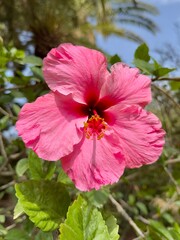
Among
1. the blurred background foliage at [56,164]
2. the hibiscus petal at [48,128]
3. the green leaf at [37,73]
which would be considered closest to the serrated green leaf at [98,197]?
the blurred background foliage at [56,164]

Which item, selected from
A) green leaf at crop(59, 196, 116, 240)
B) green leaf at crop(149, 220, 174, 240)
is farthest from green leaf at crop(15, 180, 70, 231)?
green leaf at crop(149, 220, 174, 240)

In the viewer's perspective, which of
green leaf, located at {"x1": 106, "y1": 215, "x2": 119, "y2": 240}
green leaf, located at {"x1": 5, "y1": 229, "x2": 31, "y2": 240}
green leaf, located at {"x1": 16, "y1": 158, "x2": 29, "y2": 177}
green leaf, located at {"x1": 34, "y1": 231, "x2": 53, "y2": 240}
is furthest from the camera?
green leaf, located at {"x1": 16, "y1": 158, "x2": 29, "y2": 177}

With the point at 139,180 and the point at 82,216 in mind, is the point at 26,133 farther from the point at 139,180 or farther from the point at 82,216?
the point at 139,180

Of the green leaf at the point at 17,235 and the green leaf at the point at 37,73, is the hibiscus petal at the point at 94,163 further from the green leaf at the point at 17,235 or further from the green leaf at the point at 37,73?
the green leaf at the point at 37,73

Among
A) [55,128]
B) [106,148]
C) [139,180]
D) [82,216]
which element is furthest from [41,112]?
[139,180]

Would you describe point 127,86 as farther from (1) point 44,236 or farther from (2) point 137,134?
(1) point 44,236

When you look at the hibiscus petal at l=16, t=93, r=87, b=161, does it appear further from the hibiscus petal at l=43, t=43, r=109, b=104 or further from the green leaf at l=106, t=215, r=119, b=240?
the green leaf at l=106, t=215, r=119, b=240

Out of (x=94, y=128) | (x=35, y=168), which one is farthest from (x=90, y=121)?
(x=35, y=168)

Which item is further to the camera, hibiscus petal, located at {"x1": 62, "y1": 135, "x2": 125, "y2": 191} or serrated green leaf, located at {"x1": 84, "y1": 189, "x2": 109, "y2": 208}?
serrated green leaf, located at {"x1": 84, "y1": 189, "x2": 109, "y2": 208}
